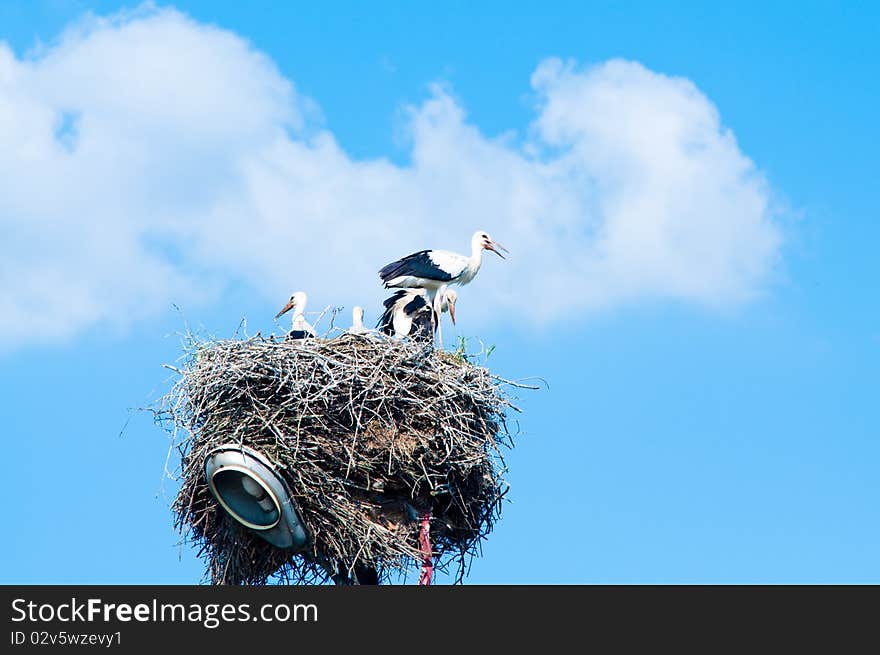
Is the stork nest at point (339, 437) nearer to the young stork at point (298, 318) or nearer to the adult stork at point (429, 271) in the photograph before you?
the young stork at point (298, 318)

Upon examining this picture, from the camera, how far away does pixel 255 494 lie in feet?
44.7

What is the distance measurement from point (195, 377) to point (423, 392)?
6.21 feet

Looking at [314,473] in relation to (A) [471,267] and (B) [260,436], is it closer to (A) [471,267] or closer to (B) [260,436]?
(B) [260,436]

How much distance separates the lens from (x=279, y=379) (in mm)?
13695

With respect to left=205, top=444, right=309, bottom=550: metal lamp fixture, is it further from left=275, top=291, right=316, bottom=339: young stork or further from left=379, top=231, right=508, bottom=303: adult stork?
left=379, top=231, right=508, bottom=303: adult stork

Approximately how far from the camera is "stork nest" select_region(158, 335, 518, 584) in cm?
1373

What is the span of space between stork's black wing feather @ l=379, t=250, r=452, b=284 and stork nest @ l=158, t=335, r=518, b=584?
2.62m

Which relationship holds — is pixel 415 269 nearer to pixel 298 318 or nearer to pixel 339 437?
pixel 298 318

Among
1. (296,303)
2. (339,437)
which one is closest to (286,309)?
(296,303)

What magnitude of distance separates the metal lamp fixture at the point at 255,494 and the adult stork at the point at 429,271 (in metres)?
3.85

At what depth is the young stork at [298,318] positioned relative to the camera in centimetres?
1510

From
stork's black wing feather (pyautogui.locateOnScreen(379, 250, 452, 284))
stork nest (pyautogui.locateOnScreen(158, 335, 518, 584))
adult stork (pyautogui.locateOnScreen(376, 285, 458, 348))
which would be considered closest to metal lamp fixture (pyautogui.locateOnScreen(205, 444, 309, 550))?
stork nest (pyautogui.locateOnScreen(158, 335, 518, 584))

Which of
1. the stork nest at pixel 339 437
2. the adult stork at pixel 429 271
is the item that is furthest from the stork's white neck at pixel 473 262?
the stork nest at pixel 339 437
